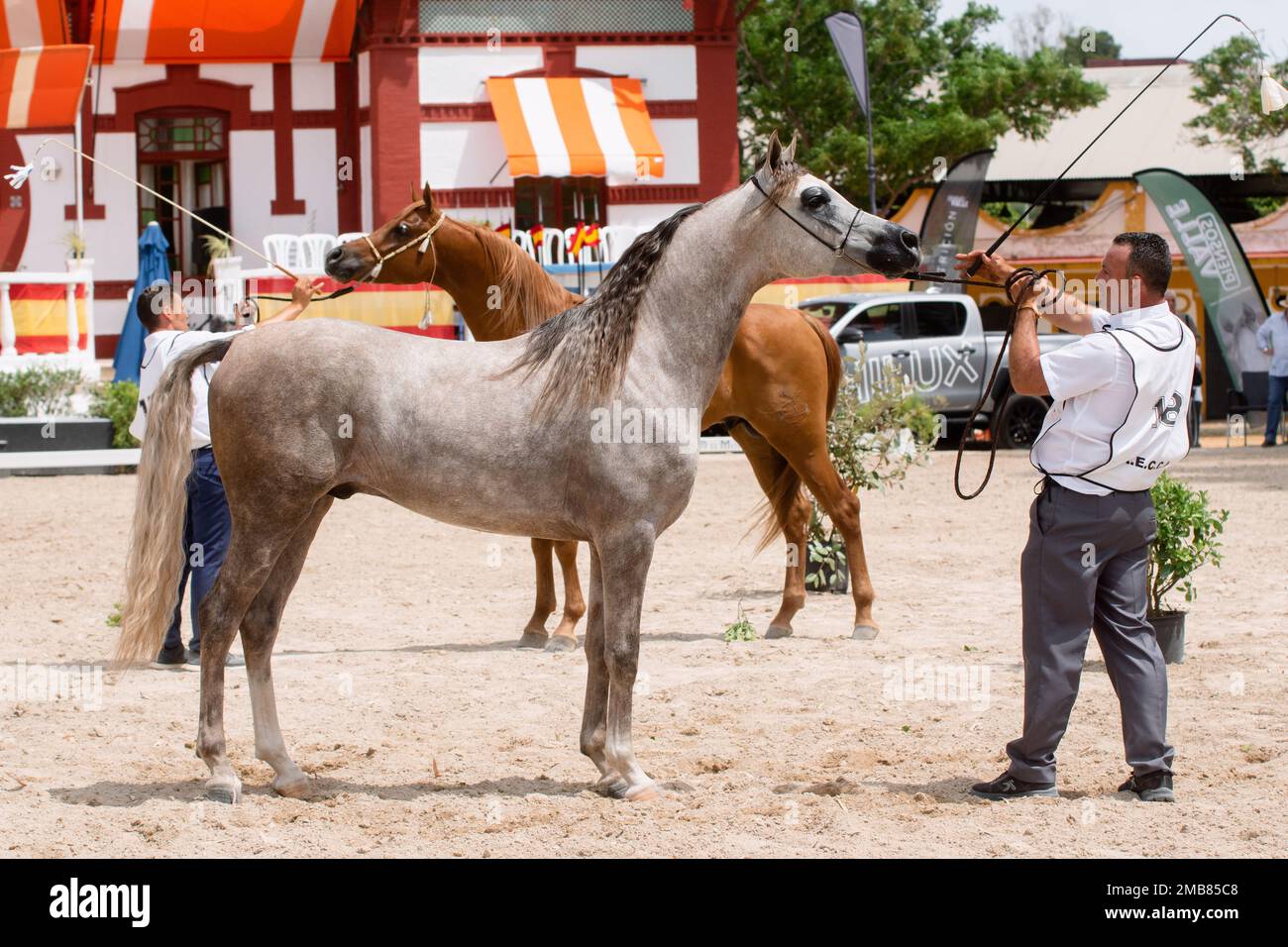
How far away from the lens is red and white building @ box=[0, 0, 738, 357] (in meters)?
25.4

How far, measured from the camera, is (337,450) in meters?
5.66

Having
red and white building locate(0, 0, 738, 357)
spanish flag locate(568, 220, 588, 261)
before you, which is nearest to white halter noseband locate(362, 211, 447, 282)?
spanish flag locate(568, 220, 588, 261)

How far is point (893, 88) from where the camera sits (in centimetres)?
3353

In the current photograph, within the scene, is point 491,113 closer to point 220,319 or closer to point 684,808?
point 220,319

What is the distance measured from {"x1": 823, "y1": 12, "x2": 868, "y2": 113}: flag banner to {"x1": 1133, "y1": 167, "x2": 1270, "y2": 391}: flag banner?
4426 millimetres

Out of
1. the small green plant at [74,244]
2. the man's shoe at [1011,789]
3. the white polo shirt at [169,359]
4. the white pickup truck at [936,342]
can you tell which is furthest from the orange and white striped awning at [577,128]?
the man's shoe at [1011,789]

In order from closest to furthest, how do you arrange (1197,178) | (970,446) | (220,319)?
1. (220,319)
2. (970,446)
3. (1197,178)

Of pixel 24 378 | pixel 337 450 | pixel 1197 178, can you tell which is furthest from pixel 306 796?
pixel 1197 178

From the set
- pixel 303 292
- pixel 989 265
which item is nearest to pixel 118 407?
pixel 303 292

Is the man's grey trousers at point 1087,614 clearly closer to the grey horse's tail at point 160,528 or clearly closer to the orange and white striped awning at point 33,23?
the grey horse's tail at point 160,528

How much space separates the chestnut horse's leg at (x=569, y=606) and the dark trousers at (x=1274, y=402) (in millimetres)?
14430

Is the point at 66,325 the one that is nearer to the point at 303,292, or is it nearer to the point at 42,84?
the point at 42,84
